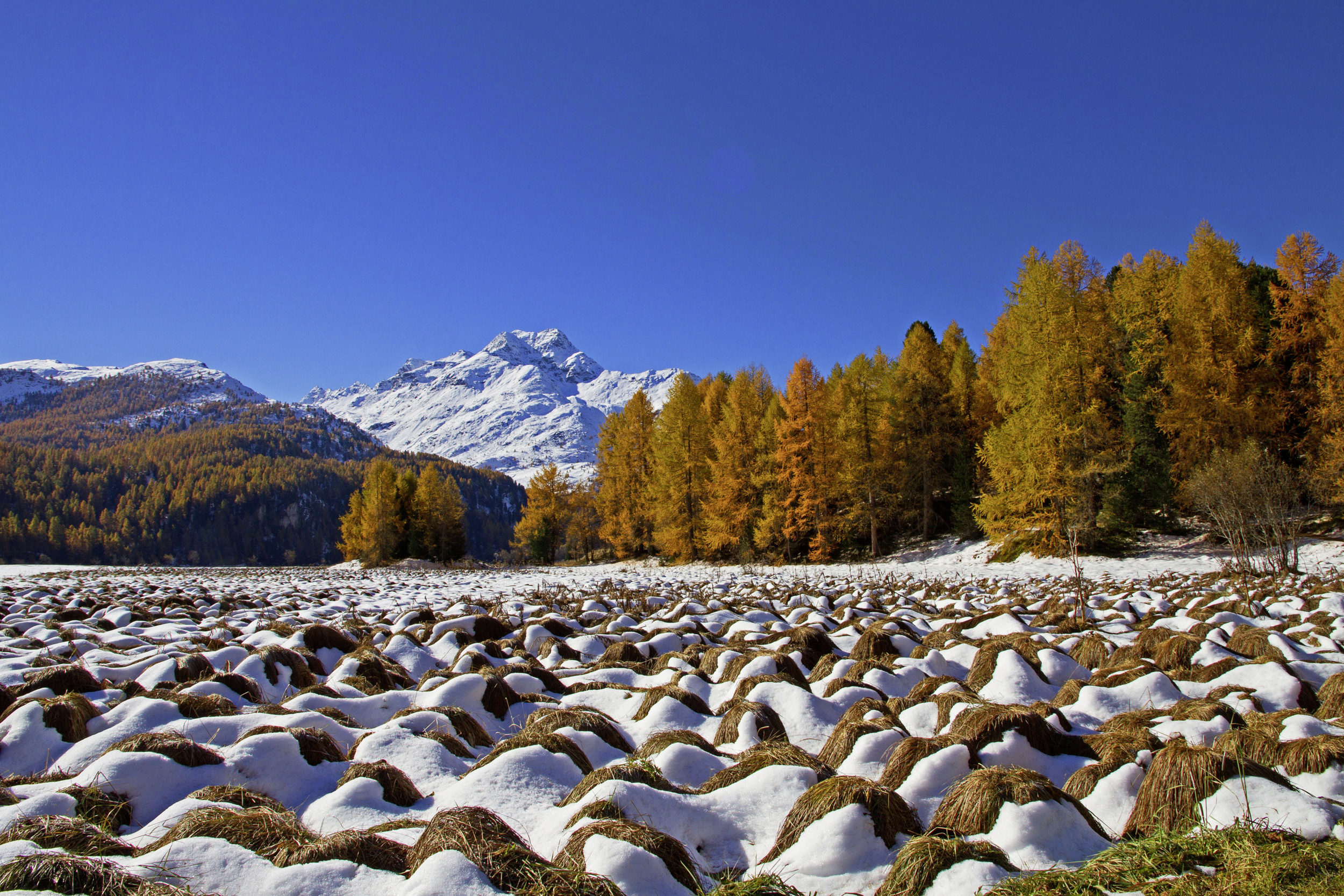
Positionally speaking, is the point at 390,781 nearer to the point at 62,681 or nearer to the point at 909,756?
the point at 909,756

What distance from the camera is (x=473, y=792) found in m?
3.25

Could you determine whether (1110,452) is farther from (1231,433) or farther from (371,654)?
(371,654)

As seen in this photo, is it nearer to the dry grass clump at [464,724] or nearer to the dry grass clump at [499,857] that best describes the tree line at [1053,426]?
the dry grass clump at [464,724]

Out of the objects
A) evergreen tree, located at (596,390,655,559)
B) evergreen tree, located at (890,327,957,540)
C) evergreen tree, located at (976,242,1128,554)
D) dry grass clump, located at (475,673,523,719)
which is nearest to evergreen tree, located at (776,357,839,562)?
evergreen tree, located at (890,327,957,540)

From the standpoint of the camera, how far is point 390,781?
10.9 ft

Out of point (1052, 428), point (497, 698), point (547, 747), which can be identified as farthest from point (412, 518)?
point (547, 747)

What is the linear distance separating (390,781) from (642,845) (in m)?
1.58

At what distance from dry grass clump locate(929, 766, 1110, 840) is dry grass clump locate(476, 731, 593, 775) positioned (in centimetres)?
181

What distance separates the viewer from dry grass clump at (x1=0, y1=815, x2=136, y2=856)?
2357 millimetres

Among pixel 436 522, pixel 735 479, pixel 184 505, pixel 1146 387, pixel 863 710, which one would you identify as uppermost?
pixel 1146 387

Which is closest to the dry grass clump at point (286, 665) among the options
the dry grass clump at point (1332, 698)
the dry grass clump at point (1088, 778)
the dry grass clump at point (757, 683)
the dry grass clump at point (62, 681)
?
the dry grass clump at point (62, 681)

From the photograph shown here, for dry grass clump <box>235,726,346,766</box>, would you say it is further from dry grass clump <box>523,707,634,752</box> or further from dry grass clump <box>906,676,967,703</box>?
dry grass clump <box>906,676,967,703</box>

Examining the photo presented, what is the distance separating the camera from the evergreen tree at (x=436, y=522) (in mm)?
45656

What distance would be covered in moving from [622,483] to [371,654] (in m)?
30.3
